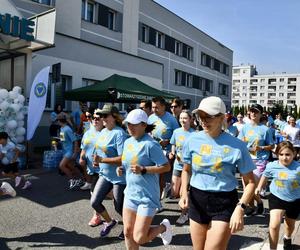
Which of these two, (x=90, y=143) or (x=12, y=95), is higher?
(x=12, y=95)

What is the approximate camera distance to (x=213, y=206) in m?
3.28

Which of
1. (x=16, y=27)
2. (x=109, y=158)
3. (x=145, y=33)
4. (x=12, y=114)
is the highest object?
(x=145, y=33)

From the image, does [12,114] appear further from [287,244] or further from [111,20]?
[111,20]

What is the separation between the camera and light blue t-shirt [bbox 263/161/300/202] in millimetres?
4777

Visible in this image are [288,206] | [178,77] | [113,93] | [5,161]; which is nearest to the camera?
[288,206]

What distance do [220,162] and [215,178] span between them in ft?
0.48

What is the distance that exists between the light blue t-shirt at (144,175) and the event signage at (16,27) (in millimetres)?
8558

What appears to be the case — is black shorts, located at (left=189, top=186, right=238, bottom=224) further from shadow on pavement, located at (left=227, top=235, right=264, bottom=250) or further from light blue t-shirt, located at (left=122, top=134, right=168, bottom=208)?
shadow on pavement, located at (left=227, top=235, right=264, bottom=250)

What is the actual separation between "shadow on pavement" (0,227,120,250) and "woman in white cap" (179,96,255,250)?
7.21 ft

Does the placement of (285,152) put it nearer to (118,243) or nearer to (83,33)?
(118,243)

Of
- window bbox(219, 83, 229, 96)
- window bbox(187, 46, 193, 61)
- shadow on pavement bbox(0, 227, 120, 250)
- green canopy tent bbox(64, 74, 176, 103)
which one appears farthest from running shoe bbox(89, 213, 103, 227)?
window bbox(219, 83, 229, 96)

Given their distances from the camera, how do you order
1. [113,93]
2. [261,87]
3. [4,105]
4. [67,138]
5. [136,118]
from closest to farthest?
[136,118], [67,138], [4,105], [113,93], [261,87]

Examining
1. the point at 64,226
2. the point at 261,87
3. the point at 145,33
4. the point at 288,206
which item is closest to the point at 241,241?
the point at 288,206

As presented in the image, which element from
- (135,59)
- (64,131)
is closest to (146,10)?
(135,59)
